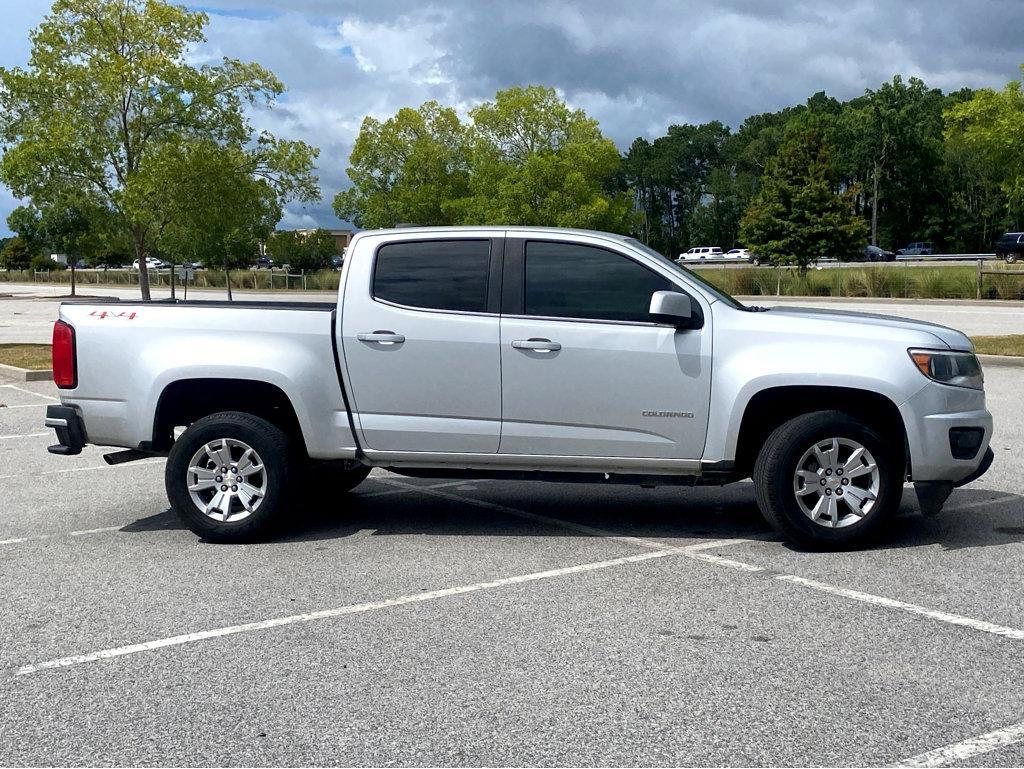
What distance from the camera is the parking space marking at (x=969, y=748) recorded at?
3805mm

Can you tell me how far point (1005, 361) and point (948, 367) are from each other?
12.1 meters

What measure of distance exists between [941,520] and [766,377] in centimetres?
194

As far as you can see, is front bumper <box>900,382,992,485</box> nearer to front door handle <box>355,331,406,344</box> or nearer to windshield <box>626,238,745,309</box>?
windshield <box>626,238,745,309</box>

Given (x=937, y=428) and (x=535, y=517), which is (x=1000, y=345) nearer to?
(x=937, y=428)

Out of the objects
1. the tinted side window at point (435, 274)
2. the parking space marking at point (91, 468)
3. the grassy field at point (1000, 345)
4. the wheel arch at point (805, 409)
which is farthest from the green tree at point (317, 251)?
the wheel arch at point (805, 409)

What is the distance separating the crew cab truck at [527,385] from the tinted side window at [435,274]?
0.04 feet

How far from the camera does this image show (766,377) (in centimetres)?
Result: 661

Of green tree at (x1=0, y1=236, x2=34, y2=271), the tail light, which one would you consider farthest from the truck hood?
green tree at (x1=0, y1=236, x2=34, y2=271)

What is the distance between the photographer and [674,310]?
21.6ft

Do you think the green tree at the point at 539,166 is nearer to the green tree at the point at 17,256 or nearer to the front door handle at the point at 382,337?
the front door handle at the point at 382,337

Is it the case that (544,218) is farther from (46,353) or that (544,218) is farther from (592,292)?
(592,292)

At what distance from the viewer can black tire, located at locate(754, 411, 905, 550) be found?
6.61 metres

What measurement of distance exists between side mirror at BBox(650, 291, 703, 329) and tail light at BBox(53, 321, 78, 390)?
3.65m

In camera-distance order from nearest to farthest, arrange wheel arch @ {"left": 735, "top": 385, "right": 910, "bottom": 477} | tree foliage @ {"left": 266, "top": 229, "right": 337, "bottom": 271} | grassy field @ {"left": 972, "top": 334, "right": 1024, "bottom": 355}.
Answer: wheel arch @ {"left": 735, "top": 385, "right": 910, "bottom": 477}, grassy field @ {"left": 972, "top": 334, "right": 1024, "bottom": 355}, tree foliage @ {"left": 266, "top": 229, "right": 337, "bottom": 271}
